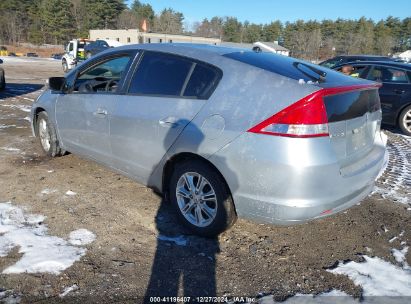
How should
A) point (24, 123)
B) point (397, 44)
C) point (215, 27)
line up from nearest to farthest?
point (24, 123) < point (397, 44) < point (215, 27)

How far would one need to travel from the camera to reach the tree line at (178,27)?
8288cm

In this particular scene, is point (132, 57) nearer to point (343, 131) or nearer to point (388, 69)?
point (343, 131)

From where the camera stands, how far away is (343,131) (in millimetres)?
2965

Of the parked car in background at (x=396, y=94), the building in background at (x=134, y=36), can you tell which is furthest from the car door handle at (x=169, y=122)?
the building in background at (x=134, y=36)

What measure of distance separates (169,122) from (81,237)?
1291 mm

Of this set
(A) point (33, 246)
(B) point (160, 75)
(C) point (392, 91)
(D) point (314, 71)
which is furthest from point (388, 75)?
(A) point (33, 246)

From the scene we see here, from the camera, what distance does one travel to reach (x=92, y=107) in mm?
4316

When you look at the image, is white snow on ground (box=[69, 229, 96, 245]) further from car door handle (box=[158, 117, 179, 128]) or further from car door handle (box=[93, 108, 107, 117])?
car door handle (box=[93, 108, 107, 117])

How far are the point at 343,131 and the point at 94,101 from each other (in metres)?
2.72

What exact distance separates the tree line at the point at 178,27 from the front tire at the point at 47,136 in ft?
270

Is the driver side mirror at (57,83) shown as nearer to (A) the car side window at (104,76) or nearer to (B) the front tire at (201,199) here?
(A) the car side window at (104,76)

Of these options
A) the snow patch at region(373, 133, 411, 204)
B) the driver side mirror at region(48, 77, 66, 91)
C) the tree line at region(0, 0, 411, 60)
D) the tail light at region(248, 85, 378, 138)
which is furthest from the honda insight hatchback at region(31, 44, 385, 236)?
the tree line at region(0, 0, 411, 60)

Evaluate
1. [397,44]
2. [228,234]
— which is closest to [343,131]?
[228,234]

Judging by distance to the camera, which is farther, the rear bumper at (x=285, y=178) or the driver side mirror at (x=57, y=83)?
the driver side mirror at (x=57, y=83)
